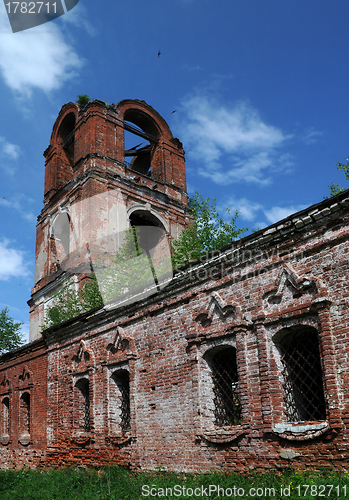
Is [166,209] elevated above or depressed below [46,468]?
above

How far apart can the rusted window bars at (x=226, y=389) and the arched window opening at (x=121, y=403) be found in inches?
115

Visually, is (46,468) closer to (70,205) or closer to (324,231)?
(324,231)

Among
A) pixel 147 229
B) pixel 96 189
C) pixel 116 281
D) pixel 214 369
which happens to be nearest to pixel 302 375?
pixel 214 369

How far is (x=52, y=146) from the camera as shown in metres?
25.2

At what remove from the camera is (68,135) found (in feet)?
81.9

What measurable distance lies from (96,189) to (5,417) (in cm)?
1032

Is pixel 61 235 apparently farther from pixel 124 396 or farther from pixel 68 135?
pixel 124 396

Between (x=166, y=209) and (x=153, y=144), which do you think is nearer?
(x=166, y=209)

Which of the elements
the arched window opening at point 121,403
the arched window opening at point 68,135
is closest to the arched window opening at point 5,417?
the arched window opening at point 121,403

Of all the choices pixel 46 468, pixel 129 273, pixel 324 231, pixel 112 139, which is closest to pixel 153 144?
pixel 112 139

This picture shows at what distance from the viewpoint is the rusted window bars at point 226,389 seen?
7688mm

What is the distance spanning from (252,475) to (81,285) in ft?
44.6

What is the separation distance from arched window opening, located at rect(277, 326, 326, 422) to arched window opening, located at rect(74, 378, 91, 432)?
6.39m

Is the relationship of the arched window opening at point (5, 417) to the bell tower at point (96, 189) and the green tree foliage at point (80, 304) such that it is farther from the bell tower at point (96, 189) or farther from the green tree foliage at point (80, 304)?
the bell tower at point (96, 189)
